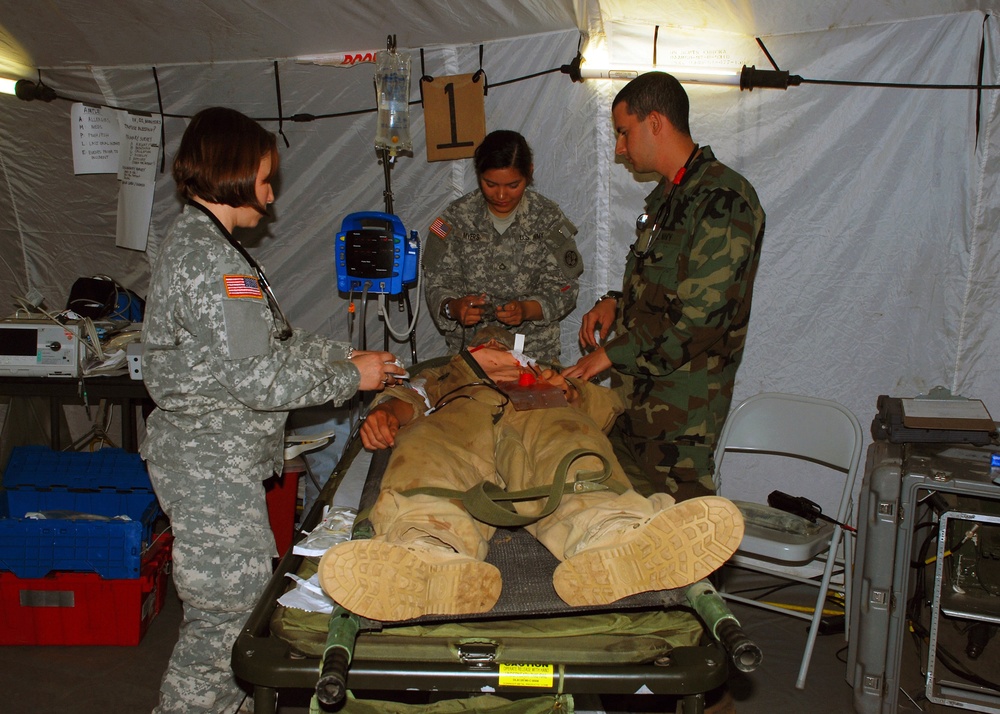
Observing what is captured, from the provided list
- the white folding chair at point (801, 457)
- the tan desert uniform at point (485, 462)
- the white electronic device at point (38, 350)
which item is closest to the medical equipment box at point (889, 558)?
the white folding chair at point (801, 457)

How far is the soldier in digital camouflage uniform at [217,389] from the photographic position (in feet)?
6.75

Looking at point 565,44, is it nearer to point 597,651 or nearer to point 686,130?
point 686,130

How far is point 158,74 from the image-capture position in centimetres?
423

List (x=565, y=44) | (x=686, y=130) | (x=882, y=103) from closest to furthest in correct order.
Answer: (x=686, y=130) → (x=882, y=103) → (x=565, y=44)

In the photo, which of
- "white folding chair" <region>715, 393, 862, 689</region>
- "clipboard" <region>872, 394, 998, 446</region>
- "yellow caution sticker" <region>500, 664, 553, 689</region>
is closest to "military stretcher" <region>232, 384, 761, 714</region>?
"yellow caution sticker" <region>500, 664, 553, 689</region>

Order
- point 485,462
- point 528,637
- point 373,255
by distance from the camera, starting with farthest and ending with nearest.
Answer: point 373,255
point 485,462
point 528,637

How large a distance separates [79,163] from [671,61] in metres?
3.30

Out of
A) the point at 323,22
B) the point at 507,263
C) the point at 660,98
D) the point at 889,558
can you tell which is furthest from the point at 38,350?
the point at 889,558

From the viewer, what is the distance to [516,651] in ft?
5.59

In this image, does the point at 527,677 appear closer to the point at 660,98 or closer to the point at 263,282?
the point at 263,282

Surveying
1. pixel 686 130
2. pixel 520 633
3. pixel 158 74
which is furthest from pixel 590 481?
pixel 158 74

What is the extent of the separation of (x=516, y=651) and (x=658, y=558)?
0.38 meters

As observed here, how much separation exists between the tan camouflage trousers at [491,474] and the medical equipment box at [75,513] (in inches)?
59.1

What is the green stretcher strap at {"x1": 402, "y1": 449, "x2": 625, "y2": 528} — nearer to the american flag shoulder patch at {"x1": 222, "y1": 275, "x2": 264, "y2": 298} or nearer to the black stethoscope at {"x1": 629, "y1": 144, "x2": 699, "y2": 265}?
the american flag shoulder patch at {"x1": 222, "y1": 275, "x2": 264, "y2": 298}
